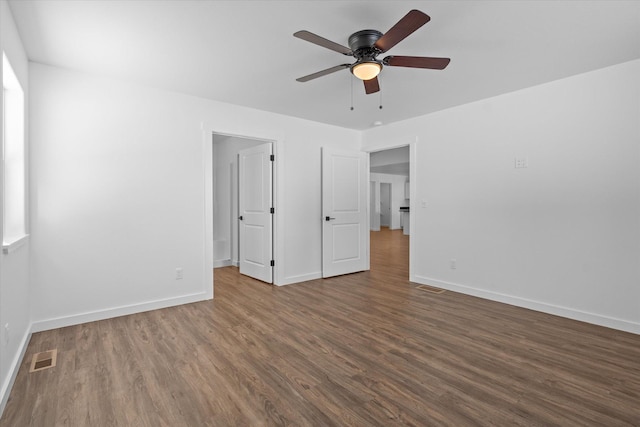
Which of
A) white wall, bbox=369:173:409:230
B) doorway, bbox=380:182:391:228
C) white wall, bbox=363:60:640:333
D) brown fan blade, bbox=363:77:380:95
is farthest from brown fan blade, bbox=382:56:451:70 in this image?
doorway, bbox=380:182:391:228

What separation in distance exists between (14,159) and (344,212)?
13.1 feet

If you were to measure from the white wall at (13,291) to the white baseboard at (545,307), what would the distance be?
172 inches

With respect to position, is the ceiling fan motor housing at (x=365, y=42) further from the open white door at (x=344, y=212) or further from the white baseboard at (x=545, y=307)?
the white baseboard at (x=545, y=307)

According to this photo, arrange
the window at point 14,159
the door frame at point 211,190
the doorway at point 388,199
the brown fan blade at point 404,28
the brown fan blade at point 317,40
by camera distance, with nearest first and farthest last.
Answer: the brown fan blade at point 404,28, the brown fan blade at point 317,40, the window at point 14,159, the door frame at point 211,190, the doorway at point 388,199

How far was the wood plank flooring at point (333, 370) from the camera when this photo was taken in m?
1.83

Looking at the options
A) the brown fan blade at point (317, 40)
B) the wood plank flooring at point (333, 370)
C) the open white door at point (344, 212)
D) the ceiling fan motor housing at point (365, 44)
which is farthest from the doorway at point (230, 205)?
the brown fan blade at point (317, 40)

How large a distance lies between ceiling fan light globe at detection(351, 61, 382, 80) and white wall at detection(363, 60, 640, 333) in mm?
2233

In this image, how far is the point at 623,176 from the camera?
3049 millimetres

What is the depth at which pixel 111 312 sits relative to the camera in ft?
11.0

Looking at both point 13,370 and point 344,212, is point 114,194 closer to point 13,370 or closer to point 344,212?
point 13,370

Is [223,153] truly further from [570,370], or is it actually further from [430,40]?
[570,370]

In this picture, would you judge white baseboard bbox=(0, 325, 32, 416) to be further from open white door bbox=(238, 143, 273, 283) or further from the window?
open white door bbox=(238, 143, 273, 283)

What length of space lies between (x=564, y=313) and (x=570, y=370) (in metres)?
1.36

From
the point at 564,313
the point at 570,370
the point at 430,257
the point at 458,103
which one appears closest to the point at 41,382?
the point at 570,370
